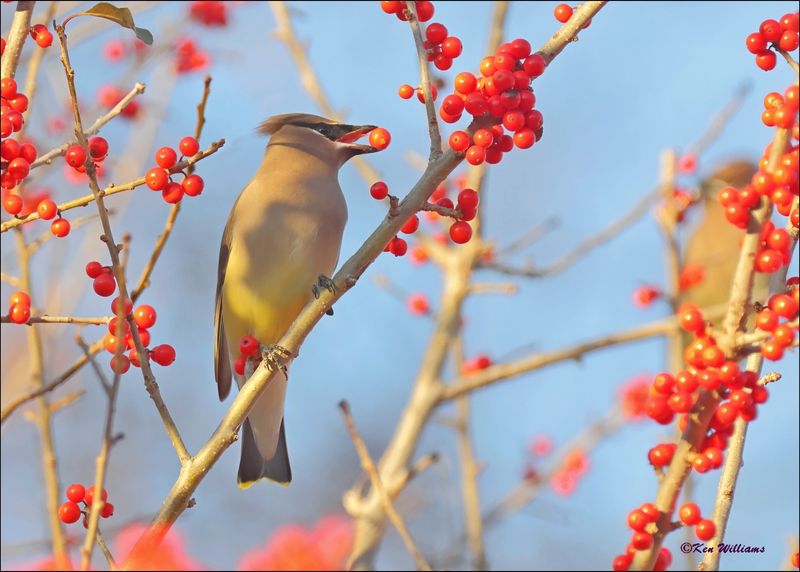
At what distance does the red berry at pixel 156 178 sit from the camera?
2.05 metres

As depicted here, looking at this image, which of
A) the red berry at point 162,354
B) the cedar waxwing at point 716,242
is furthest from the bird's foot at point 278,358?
the cedar waxwing at point 716,242

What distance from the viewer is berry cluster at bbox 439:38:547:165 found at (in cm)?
208

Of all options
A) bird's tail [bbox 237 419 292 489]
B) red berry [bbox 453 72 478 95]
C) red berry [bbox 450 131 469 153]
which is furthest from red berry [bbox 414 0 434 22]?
bird's tail [bbox 237 419 292 489]

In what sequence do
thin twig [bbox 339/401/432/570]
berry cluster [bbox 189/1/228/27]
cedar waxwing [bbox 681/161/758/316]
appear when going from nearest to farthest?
thin twig [bbox 339/401/432/570], berry cluster [bbox 189/1/228/27], cedar waxwing [bbox 681/161/758/316]

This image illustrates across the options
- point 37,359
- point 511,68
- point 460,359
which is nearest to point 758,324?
point 511,68

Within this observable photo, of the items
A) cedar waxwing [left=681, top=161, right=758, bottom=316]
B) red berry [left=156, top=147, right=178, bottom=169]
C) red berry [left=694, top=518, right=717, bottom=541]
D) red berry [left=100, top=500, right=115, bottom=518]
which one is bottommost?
red berry [left=100, top=500, right=115, bottom=518]

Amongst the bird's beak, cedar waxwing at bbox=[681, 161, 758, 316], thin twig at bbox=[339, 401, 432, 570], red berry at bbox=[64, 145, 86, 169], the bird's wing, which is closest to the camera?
red berry at bbox=[64, 145, 86, 169]

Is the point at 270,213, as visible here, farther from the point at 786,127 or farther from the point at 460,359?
the point at 786,127

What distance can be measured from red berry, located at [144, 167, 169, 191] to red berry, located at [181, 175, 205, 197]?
0.08 meters

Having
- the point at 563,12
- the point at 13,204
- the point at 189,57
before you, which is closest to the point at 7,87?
the point at 13,204

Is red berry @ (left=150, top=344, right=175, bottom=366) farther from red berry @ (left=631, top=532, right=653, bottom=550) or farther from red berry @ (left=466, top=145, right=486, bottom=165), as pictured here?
red berry @ (left=631, top=532, right=653, bottom=550)

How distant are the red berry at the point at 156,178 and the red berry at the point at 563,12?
0.86 m

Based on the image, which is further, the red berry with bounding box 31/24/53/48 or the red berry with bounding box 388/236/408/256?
the red berry with bounding box 388/236/408/256

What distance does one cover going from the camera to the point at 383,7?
7.41 feet
